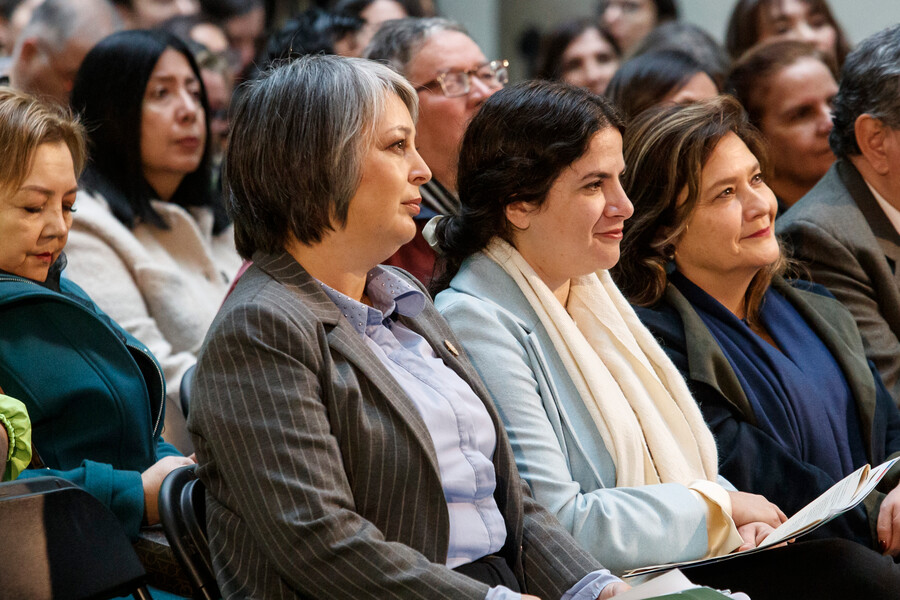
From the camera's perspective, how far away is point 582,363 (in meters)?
2.01

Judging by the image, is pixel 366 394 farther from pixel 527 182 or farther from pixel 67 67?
pixel 67 67

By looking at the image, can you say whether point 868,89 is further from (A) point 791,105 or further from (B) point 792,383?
(B) point 792,383

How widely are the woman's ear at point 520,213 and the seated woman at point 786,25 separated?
10.4 feet

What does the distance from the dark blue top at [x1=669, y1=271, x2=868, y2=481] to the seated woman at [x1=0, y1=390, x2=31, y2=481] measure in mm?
1459

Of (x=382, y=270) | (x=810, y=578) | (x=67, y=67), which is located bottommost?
(x=810, y=578)

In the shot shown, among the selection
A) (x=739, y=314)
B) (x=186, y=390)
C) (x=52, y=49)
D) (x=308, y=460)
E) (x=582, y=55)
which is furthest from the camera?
(x=582, y=55)

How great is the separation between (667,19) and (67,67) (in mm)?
3687

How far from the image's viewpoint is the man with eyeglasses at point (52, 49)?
363 cm

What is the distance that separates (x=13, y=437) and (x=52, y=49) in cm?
242

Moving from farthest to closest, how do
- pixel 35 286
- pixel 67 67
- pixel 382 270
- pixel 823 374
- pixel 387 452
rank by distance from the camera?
pixel 67 67 < pixel 823 374 < pixel 35 286 < pixel 382 270 < pixel 387 452

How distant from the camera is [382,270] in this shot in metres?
1.85

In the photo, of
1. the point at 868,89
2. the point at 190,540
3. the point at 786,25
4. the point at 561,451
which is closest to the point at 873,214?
the point at 868,89

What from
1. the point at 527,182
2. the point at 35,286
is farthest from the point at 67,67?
the point at 527,182

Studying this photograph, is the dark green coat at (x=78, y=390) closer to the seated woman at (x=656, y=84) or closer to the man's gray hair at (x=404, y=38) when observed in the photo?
the man's gray hair at (x=404, y=38)
